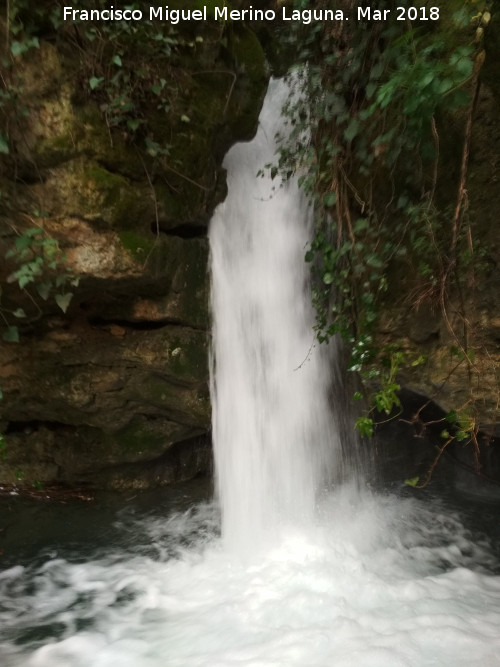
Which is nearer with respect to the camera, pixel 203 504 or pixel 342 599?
pixel 342 599

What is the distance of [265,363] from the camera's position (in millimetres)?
4613

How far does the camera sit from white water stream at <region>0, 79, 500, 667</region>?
2586mm

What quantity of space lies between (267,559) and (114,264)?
2.54 meters

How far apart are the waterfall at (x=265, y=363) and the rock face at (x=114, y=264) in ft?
0.89

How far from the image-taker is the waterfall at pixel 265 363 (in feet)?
14.5

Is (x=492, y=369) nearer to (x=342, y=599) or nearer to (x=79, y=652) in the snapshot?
(x=342, y=599)

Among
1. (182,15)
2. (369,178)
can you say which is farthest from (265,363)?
(182,15)

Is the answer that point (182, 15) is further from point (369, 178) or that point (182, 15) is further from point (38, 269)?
point (38, 269)

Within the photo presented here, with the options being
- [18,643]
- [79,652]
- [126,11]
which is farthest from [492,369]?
[126,11]

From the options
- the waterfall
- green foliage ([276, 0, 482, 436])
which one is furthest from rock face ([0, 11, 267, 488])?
green foliage ([276, 0, 482, 436])

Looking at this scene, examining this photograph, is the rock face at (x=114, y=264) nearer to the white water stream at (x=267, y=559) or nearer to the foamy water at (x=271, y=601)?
the white water stream at (x=267, y=559)

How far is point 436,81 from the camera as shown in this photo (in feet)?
8.16

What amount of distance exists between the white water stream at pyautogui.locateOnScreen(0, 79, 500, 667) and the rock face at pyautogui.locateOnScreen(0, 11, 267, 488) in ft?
1.55

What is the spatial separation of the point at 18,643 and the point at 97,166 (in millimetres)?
3141
